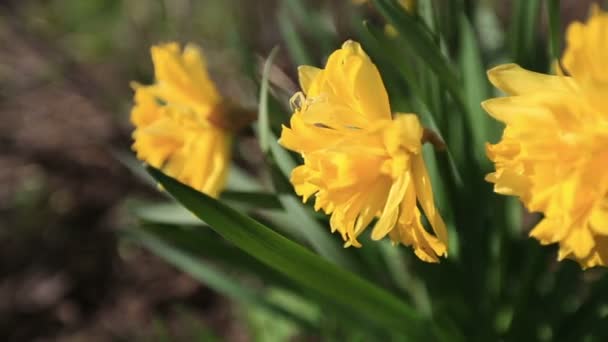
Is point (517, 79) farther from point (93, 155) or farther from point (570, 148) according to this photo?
point (93, 155)

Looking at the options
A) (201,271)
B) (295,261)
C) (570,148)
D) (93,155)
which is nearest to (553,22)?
(570,148)

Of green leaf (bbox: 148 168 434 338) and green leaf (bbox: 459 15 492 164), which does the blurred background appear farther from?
green leaf (bbox: 148 168 434 338)

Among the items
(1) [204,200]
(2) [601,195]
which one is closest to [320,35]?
(1) [204,200]

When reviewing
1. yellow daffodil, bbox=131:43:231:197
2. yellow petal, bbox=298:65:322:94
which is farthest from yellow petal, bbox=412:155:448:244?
yellow daffodil, bbox=131:43:231:197

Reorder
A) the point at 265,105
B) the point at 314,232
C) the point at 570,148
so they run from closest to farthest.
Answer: the point at 570,148, the point at 265,105, the point at 314,232

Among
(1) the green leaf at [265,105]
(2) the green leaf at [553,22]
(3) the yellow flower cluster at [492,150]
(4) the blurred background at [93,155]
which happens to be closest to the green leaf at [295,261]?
(3) the yellow flower cluster at [492,150]

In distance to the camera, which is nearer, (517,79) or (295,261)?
(517,79)
